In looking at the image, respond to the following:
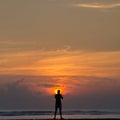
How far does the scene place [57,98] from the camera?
39.5 m
